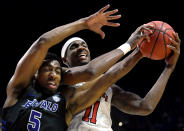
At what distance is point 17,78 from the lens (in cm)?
247

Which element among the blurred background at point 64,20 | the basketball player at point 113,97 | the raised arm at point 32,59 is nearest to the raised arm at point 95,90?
the basketball player at point 113,97

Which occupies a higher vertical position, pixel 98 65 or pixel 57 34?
pixel 57 34

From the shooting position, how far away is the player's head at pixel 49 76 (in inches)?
105

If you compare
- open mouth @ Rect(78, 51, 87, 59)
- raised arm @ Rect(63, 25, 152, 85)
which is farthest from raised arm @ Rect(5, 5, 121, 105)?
open mouth @ Rect(78, 51, 87, 59)

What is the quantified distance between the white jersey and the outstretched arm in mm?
264

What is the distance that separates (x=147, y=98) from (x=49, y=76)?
1.12 meters

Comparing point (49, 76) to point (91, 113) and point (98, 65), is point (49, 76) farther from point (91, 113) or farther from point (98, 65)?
point (91, 113)

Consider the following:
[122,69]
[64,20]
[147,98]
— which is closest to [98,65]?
[122,69]

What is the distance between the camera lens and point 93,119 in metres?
2.88

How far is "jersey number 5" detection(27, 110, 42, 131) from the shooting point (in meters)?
2.42

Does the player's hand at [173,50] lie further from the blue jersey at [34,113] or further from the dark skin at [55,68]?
the blue jersey at [34,113]

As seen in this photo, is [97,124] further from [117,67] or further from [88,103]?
[117,67]

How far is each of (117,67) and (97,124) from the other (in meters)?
0.60

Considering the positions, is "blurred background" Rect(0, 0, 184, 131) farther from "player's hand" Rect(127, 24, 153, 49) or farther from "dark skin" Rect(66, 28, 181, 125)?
"player's hand" Rect(127, 24, 153, 49)
